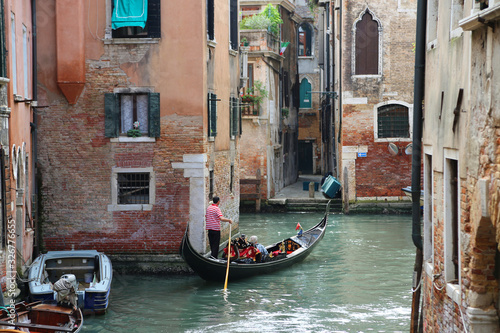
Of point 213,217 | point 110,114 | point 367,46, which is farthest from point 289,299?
point 367,46

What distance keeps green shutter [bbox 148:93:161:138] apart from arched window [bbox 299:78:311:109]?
73.1ft

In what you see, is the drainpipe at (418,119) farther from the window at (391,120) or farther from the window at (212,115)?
the window at (391,120)

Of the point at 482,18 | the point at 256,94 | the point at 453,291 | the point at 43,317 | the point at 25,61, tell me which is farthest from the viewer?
the point at 256,94

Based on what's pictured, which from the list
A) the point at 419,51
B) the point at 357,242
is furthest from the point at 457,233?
the point at 357,242

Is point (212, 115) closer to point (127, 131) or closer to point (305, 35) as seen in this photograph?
point (127, 131)

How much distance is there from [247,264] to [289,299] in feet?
4.37

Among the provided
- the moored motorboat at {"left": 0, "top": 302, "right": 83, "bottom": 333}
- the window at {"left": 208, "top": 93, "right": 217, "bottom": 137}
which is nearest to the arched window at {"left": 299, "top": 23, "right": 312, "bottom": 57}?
the window at {"left": 208, "top": 93, "right": 217, "bottom": 137}

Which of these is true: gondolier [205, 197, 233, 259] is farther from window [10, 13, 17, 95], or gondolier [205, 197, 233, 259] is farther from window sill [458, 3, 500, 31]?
window sill [458, 3, 500, 31]

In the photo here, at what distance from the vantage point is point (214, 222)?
Result: 12695 millimetres

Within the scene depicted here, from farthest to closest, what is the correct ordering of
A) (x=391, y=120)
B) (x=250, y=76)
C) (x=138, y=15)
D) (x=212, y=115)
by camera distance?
(x=250, y=76)
(x=391, y=120)
(x=212, y=115)
(x=138, y=15)

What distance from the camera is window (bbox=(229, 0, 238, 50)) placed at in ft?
53.0

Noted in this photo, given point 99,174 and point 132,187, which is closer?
point 99,174

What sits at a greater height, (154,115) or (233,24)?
(233,24)

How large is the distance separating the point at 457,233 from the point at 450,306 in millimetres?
553
